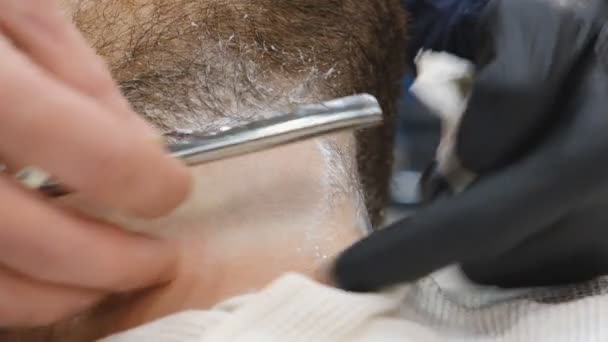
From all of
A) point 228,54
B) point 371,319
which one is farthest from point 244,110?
point 371,319

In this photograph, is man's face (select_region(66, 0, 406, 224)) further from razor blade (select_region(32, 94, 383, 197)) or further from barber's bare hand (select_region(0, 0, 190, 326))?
barber's bare hand (select_region(0, 0, 190, 326))

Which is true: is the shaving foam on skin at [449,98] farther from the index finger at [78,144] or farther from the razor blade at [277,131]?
the index finger at [78,144]

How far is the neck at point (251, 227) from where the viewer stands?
1.73 feet

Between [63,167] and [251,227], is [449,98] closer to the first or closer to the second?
[251,227]

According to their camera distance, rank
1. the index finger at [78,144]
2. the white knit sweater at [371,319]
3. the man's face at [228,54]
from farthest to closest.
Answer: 1. the man's face at [228,54]
2. the white knit sweater at [371,319]
3. the index finger at [78,144]

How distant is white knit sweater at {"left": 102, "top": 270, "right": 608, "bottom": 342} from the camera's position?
1.57ft

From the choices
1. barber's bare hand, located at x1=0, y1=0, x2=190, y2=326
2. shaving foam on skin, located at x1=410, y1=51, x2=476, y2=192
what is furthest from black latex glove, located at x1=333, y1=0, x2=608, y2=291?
barber's bare hand, located at x1=0, y1=0, x2=190, y2=326

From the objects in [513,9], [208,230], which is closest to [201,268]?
[208,230]

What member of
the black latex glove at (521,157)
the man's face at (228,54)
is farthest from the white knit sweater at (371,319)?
the man's face at (228,54)

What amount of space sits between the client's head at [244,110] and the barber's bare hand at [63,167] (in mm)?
41

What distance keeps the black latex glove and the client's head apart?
8 cm

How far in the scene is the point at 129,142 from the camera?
16.0 inches

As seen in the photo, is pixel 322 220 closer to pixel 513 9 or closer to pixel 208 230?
pixel 208 230

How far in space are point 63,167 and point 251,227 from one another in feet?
0.65
